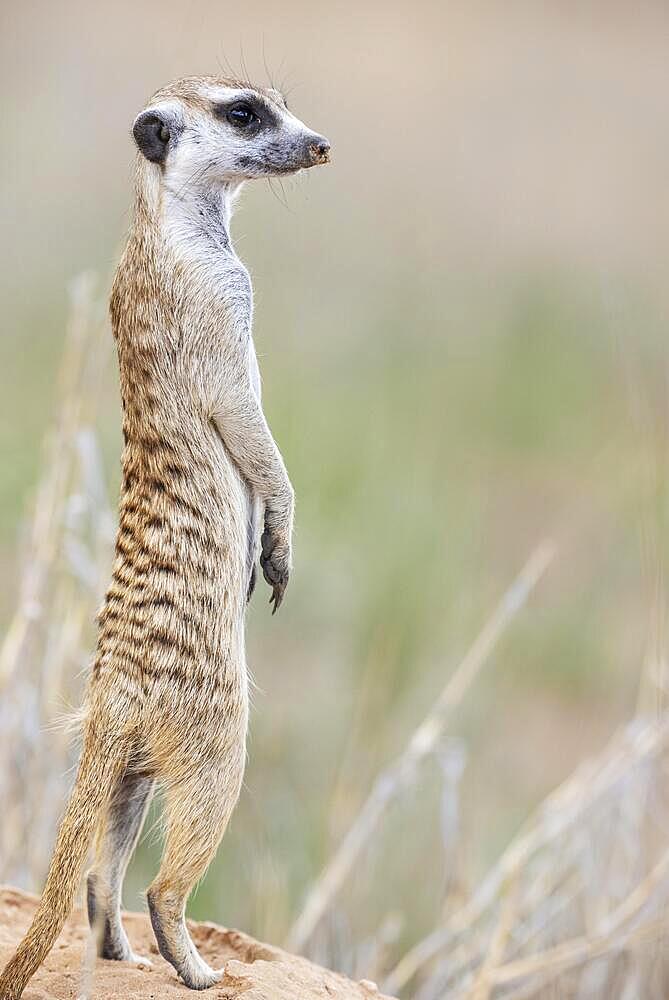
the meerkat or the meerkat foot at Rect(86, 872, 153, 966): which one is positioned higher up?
the meerkat

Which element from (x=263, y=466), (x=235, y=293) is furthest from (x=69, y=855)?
(x=235, y=293)

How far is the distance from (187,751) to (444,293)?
5.34 m

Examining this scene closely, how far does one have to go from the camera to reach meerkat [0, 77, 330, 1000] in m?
1.78

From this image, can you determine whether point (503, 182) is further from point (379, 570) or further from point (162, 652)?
point (162, 652)

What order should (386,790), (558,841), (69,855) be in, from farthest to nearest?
(558,841) → (386,790) → (69,855)

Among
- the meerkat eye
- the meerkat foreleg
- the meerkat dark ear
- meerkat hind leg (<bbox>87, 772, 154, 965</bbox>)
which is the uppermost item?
the meerkat eye

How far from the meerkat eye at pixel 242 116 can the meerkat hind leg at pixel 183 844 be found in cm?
87

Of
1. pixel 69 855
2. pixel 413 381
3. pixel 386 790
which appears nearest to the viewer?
pixel 69 855

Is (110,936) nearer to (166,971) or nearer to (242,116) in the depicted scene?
(166,971)

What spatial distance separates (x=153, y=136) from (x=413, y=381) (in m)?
4.27

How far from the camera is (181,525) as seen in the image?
5.95 ft

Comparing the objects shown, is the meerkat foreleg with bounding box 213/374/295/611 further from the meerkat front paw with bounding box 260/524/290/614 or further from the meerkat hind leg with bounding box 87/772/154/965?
the meerkat hind leg with bounding box 87/772/154/965

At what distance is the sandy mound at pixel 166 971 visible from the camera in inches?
72.2

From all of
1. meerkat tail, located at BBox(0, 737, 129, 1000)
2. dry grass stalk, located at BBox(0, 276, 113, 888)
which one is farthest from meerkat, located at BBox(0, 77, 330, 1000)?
dry grass stalk, located at BBox(0, 276, 113, 888)
